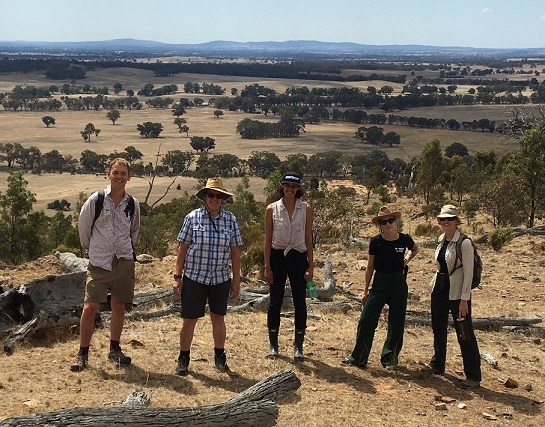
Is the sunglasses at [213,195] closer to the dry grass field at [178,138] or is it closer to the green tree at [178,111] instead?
the dry grass field at [178,138]

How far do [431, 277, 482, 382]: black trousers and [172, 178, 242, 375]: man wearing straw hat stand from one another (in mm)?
2030

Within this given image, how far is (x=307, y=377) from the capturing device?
20.8 feet

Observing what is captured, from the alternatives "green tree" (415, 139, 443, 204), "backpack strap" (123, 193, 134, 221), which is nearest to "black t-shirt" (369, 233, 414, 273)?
"backpack strap" (123, 193, 134, 221)

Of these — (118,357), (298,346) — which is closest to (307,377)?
(298,346)

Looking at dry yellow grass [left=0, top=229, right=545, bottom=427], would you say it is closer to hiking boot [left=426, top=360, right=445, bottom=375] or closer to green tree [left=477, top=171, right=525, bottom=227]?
hiking boot [left=426, top=360, right=445, bottom=375]

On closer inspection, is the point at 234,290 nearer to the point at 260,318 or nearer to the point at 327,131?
the point at 260,318

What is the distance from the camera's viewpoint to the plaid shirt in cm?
583

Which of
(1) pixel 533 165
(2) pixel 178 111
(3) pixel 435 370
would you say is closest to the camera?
(3) pixel 435 370

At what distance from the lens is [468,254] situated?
6090 mm

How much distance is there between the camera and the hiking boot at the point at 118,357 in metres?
6.24

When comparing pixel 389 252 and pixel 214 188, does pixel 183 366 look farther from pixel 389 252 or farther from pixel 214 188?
pixel 389 252

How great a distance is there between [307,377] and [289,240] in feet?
4.42

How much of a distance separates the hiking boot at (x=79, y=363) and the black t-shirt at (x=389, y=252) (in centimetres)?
291

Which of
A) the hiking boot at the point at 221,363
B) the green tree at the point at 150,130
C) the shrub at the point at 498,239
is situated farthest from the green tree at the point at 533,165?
the green tree at the point at 150,130
